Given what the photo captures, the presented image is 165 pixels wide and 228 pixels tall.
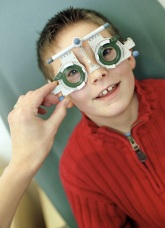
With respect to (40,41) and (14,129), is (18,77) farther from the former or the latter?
(14,129)

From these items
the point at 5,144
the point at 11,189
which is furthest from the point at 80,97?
the point at 5,144

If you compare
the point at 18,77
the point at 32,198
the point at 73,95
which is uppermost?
the point at 18,77

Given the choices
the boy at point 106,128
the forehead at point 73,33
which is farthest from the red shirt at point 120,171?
the forehead at point 73,33

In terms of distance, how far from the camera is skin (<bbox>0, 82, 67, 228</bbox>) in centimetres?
72

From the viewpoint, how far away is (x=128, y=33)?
99 cm

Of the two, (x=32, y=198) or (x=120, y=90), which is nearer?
(x=120, y=90)

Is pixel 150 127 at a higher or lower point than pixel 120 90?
lower

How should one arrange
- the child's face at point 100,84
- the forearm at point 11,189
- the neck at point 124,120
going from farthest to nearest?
the neck at point 124,120 < the child's face at point 100,84 < the forearm at point 11,189

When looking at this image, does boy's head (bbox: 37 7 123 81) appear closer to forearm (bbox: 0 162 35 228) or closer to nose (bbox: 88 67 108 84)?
nose (bbox: 88 67 108 84)

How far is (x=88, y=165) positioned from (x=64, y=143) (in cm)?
17

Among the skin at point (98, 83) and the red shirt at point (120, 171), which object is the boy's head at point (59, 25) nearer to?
the skin at point (98, 83)

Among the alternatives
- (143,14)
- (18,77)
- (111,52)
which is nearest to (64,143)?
(18,77)

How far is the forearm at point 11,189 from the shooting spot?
27.9 inches

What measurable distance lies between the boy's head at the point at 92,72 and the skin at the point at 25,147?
11cm
